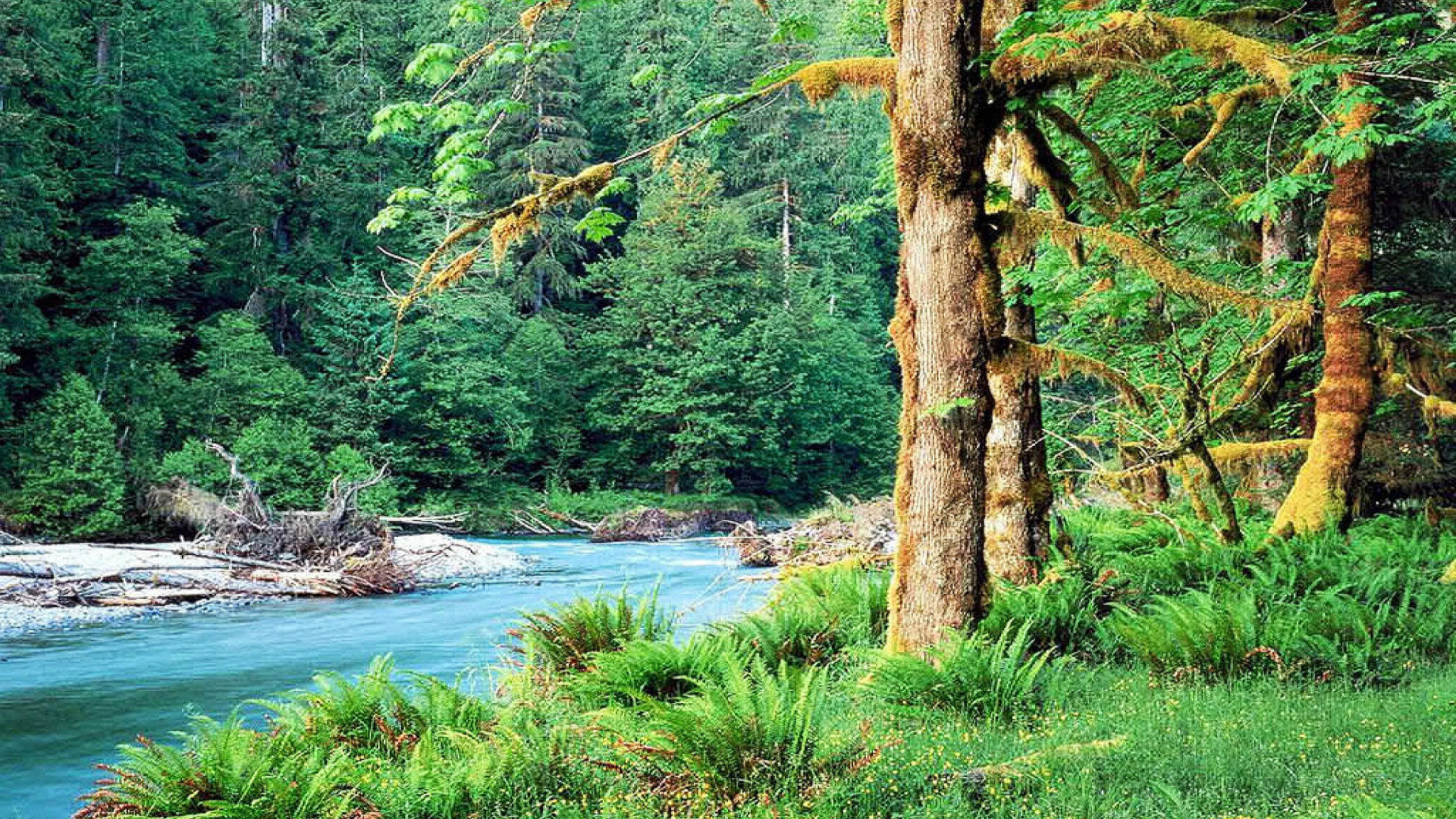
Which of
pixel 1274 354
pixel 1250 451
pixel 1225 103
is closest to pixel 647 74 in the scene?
pixel 1225 103

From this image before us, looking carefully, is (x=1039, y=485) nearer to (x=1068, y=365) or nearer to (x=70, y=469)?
(x=1068, y=365)

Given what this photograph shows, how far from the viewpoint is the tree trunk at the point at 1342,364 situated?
9.88 metres

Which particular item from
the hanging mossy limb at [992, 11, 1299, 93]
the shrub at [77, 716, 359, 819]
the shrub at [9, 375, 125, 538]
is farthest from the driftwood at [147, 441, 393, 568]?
the hanging mossy limb at [992, 11, 1299, 93]

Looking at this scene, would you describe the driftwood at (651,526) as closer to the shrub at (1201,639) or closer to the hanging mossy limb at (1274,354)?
the hanging mossy limb at (1274,354)

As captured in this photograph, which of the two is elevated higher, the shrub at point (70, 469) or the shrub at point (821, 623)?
the shrub at point (70, 469)

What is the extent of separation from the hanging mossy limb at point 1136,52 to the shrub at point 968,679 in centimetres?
355

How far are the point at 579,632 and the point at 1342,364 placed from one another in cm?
778

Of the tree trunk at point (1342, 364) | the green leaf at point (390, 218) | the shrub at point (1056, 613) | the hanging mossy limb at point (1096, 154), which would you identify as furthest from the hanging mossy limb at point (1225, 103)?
the green leaf at point (390, 218)

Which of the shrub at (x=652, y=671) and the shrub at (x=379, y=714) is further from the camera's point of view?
the shrub at (x=652, y=671)

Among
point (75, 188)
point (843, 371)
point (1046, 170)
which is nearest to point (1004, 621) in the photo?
point (1046, 170)

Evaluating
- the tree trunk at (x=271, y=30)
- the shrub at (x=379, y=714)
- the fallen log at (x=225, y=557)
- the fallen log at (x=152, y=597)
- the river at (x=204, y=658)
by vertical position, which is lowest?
the river at (x=204, y=658)

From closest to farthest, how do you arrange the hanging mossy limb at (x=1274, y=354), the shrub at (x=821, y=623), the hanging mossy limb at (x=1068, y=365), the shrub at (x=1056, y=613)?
the hanging mossy limb at (x=1068, y=365), the shrub at (x=1056, y=613), the shrub at (x=821, y=623), the hanging mossy limb at (x=1274, y=354)

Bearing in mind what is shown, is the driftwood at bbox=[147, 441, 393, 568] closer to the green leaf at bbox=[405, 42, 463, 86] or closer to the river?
the river

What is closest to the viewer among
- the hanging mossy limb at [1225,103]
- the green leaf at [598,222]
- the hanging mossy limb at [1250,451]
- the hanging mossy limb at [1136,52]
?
the hanging mossy limb at [1136,52]
